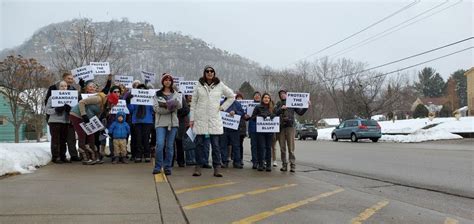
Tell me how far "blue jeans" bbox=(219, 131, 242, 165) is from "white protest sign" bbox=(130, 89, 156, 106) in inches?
74.6

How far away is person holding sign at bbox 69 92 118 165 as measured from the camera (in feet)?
30.0

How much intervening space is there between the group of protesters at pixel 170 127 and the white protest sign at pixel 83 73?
5.1 inches

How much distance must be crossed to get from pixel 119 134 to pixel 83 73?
208 centimetres

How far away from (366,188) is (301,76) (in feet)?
189

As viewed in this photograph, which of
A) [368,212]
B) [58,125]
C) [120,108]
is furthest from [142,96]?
[368,212]

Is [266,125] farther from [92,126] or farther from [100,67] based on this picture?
[100,67]

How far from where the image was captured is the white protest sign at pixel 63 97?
9350mm

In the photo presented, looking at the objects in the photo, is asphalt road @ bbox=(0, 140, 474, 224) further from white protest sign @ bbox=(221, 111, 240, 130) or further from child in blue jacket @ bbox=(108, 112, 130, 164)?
white protest sign @ bbox=(221, 111, 240, 130)

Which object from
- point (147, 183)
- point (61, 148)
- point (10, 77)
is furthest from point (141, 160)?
point (10, 77)

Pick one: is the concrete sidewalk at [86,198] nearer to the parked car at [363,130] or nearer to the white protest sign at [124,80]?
the white protest sign at [124,80]

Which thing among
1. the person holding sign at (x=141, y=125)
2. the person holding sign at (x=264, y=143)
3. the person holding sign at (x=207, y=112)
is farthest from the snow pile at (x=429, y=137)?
the person holding sign at (x=207, y=112)

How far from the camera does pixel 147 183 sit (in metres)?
6.93

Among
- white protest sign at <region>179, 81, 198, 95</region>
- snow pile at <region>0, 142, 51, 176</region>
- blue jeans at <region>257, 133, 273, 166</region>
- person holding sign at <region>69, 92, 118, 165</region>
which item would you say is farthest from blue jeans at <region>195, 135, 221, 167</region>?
snow pile at <region>0, 142, 51, 176</region>

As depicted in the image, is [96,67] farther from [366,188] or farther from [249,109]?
[366,188]
